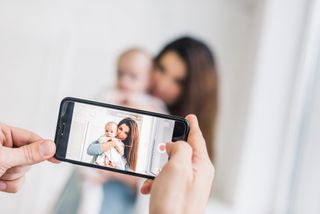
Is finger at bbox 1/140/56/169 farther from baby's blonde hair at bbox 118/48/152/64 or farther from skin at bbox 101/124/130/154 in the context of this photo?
baby's blonde hair at bbox 118/48/152/64

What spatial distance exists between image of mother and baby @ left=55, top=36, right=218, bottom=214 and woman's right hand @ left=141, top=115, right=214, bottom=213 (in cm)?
72

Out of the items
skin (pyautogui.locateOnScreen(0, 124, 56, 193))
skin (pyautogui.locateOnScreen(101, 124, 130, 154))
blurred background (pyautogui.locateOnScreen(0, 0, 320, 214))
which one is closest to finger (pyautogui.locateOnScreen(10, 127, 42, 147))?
skin (pyautogui.locateOnScreen(0, 124, 56, 193))

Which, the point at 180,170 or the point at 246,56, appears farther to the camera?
the point at 246,56

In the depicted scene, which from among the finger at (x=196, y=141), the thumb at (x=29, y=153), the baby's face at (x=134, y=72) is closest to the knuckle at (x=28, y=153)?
the thumb at (x=29, y=153)

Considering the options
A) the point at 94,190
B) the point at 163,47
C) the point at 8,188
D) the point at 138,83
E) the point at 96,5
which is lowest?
the point at 94,190

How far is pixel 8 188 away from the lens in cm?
56

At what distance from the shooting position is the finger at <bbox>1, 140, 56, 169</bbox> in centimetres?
48

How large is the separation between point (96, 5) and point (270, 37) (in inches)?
25.7

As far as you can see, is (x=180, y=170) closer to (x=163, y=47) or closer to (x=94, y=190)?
(x=94, y=190)

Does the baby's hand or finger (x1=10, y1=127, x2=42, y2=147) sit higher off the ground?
the baby's hand

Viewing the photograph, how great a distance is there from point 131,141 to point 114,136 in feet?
0.09

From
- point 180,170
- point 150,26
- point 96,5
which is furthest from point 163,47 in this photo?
point 180,170

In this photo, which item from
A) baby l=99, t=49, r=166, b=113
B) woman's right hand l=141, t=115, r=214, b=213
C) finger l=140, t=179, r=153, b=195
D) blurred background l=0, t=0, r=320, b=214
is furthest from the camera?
baby l=99, t=49, r=166, b=113

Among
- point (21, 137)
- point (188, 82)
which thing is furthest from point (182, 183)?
point (188, 82)
